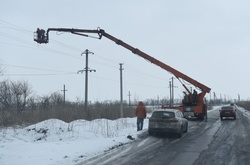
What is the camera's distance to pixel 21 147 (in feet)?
44.6

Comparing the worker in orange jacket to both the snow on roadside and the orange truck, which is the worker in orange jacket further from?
the orange truck

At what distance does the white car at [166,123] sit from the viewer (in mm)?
19922

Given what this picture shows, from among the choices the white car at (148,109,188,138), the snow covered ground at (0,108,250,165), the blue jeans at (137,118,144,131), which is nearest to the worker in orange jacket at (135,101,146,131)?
the blue jeans at (137,118,144,131)

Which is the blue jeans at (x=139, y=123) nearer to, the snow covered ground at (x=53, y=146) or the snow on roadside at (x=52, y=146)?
the snow covered ground at (x=53, y=146)

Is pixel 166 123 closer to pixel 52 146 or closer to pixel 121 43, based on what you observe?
pixel 52 146

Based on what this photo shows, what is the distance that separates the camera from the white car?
19.9 metres

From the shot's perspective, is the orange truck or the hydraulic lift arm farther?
the orange truck

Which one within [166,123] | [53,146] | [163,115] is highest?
[163,115]

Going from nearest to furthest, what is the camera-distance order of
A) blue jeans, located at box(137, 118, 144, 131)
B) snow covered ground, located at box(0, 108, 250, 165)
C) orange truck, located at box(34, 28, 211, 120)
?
snow covered ground, located at box(0, 108, 250, 165)
blue jeans, located at box(137, 118, 144, 131)
orange truck, located at box(34, 28, 211, 120)

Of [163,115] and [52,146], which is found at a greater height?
[163,115]

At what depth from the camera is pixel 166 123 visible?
20016mm

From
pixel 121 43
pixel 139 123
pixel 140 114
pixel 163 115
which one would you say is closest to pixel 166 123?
pixel 163 115

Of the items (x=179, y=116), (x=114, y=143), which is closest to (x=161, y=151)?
(x=114, y=143)

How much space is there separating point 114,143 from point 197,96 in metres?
20.5
